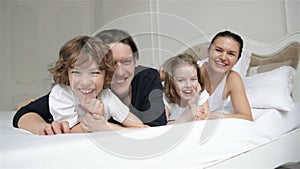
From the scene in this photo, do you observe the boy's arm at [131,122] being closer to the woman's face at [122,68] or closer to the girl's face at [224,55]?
the woman's face at [122,68]

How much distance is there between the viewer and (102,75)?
2.94 feet

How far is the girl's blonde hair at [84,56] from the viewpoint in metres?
0.89

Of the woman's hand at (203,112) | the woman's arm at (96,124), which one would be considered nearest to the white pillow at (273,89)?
the woman's hand at (203,112)

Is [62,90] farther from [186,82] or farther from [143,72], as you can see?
[186,82]

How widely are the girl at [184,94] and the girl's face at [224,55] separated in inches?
11.7

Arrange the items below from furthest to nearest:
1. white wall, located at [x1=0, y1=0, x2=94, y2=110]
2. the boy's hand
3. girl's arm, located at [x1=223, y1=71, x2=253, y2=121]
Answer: white wall, located at [x1=0, y1=0, x2=94, y2=110]
girl's arm, located at [x1=223, y1=71, x2=253, y2=121]
the boy's hand

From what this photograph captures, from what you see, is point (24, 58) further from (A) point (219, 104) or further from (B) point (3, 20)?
(A) point (219, 104)

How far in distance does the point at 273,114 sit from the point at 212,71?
0.33 meters

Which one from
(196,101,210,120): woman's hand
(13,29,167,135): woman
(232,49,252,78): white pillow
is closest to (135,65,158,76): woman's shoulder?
(13,29,167,135): woman

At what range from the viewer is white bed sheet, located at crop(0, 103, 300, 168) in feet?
2.19

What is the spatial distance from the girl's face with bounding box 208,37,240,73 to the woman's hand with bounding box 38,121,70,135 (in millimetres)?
793

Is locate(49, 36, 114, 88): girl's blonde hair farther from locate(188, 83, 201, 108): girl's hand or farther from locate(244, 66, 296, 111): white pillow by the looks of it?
locate(244, 66, 296, 111): white pillow

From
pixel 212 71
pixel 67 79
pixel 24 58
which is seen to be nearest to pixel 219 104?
pixel 212 71

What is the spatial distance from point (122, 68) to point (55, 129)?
281 millimetres
